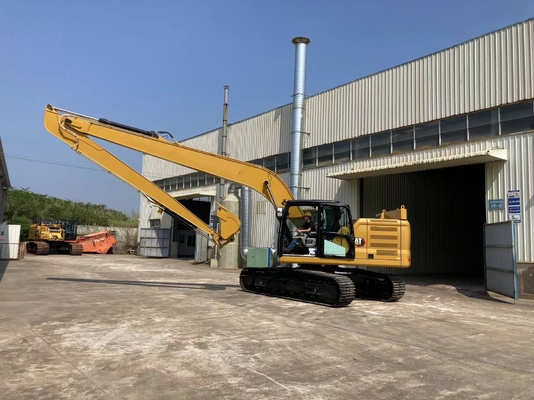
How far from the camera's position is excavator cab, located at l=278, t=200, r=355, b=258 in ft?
38.0

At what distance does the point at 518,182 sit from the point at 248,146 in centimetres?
1599

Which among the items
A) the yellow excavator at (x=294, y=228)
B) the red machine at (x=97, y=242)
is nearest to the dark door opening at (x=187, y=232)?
the red machine at (x=97, y=242)

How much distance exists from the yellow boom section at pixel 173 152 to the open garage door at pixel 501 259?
22.4ft

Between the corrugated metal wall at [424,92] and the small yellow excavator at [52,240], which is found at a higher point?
the corrugated metal wall at [424,92]

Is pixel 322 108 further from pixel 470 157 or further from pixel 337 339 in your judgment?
pixel 337 339

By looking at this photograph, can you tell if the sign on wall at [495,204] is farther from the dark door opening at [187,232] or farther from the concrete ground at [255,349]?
the dark door opening at [187,232]

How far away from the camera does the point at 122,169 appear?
13.6 meters

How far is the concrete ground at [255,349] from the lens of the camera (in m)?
5.05

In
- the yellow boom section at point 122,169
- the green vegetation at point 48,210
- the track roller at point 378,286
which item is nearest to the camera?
the track roller at point 378,286

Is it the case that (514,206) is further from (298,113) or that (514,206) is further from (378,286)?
(298,113)

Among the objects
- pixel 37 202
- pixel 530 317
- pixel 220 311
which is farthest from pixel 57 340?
pixel 37 202

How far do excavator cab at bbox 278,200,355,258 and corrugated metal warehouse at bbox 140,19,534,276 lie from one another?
5.87 meters

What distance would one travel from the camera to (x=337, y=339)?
298 inches

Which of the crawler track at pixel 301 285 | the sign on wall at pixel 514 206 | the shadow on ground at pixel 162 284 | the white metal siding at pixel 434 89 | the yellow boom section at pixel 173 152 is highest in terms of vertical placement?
the white metal siding at pixel 434 89
